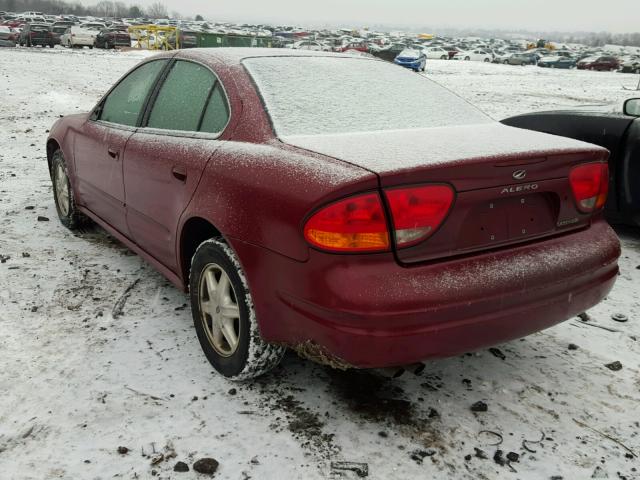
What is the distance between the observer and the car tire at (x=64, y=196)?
15.9ft

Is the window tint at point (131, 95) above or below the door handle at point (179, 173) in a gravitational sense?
above

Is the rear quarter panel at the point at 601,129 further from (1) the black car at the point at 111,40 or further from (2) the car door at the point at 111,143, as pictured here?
(1) the black car at the point at 111,40

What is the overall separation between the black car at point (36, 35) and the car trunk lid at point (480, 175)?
38.6 metres

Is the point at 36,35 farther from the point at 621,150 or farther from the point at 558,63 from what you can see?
the point at 621,150

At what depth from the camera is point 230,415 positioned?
8.38ft

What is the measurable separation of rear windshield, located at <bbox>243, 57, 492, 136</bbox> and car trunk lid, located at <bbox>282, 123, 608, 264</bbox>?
177mm

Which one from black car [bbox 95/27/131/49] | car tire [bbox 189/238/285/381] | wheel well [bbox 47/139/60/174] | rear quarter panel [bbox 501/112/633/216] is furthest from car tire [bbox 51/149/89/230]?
black car [bbox 95/27/131/49]

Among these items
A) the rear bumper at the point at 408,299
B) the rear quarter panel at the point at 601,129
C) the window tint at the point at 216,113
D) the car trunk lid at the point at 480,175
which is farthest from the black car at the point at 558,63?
the rear bumper at the point at 408,299

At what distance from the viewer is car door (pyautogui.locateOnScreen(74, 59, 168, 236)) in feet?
12.2

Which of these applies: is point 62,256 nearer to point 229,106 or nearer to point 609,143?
point 229,106

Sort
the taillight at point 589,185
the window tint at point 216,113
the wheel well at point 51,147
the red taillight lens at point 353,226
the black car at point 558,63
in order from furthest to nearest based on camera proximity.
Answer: the black car at point 558,63 < the wheel well at point 51,147 < the window tint at point 216,113 < the taillight at point 589,185 < the red taillight lens at point 353,226

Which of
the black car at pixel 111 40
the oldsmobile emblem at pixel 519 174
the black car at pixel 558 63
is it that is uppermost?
the black car at pixel 111 40

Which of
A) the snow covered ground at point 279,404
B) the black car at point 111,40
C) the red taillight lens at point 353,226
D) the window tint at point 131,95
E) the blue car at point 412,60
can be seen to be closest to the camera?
the red taillight lens at point 353,226

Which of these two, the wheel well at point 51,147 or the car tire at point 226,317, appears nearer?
the car tire at point 226,317
